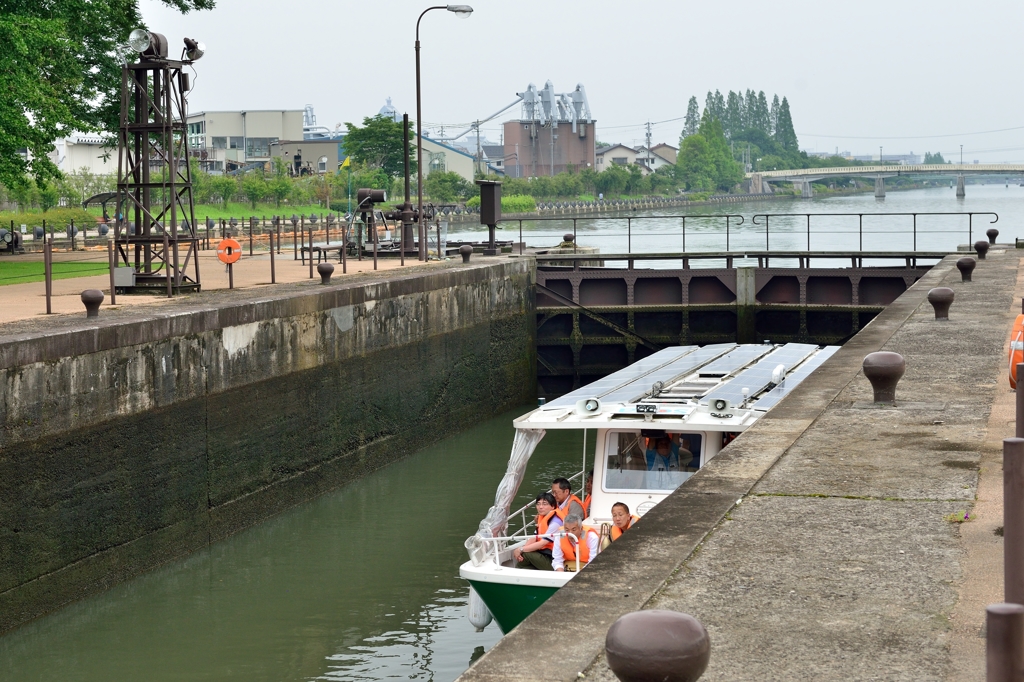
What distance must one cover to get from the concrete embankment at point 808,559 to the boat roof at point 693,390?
37.5 inches

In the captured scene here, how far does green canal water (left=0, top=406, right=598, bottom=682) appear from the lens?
41.0 ft

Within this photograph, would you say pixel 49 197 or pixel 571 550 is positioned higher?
pixel 49 197

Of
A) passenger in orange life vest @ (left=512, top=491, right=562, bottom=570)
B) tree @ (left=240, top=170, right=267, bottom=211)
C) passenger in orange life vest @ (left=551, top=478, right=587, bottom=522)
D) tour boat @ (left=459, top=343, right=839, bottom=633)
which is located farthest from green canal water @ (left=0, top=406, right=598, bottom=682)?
tree @ (left=240, top=170, right=267, bottom=211)

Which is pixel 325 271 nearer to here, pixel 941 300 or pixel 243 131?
pixel 941 300

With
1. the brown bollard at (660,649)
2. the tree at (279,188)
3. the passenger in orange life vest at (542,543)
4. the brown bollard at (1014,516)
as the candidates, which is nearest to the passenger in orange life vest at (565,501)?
the passenger in orange life vest at (542,543)

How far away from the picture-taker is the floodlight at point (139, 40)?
2073 cm

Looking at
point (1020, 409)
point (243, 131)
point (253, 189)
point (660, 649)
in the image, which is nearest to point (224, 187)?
point (253, 189)

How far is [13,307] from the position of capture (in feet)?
61.1

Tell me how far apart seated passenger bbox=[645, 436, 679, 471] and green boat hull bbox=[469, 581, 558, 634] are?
247 centimetres

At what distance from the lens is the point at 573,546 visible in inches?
452

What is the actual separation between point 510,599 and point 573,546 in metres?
1.11

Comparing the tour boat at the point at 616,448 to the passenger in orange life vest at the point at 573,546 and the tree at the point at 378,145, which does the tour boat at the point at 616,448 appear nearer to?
the passenger in orange life vest at the point at 573,546

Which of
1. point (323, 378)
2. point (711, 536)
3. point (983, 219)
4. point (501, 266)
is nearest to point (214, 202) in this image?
point (983, 219)

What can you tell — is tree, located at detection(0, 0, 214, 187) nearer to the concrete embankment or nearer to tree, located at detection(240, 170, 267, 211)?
the concrete embankment
